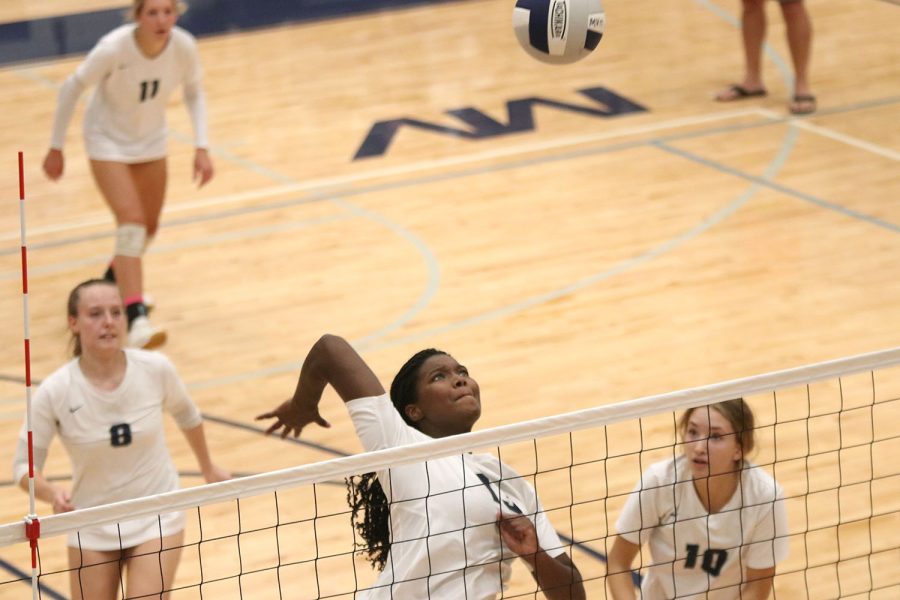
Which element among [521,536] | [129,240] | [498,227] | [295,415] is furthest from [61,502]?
[498,227]

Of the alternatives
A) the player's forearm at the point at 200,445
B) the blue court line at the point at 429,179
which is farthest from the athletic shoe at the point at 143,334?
the player's forearm at the point at 200,445

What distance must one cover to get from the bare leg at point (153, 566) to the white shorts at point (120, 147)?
339 centimetres

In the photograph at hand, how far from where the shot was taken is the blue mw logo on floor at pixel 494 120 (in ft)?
35.5

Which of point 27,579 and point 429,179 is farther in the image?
point 429,179

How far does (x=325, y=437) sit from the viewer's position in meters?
6.74

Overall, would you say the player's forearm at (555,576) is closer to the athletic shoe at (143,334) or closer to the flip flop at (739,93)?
the athletic shoe at (143,334)

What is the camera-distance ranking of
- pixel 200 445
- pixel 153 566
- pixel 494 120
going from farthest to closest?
pixel 494 120 → pixel 200 445 → pixel 153 566

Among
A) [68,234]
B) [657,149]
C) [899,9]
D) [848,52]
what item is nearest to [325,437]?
[68,234]

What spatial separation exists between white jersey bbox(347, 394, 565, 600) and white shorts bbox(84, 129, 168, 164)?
4.18 meters

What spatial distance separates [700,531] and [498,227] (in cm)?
478

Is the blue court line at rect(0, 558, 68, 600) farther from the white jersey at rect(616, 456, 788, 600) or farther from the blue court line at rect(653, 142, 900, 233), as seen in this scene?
the blue court line at rect(653, 142, 900, 233)

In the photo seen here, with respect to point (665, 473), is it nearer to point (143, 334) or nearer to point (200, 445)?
point (200, 445)

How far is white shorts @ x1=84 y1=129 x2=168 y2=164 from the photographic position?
7730 millimetres

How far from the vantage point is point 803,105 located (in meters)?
10.9
